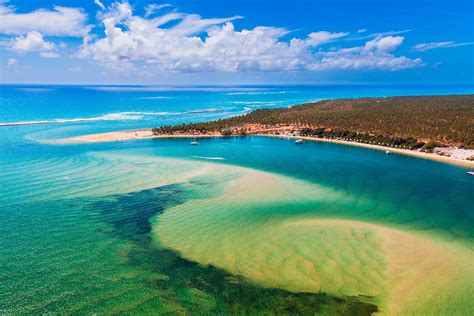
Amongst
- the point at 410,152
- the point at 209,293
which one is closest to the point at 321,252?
the point at 209,293

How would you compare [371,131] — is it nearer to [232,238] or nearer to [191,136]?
[191,136]

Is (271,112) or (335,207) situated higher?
(271,112)

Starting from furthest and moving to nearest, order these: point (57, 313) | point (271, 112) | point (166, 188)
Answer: point (271, 112)
point (166, 188)
point (57, 313)

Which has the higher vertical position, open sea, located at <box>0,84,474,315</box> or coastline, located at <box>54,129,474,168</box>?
coastline, located at <box>54,129,474,168</box>

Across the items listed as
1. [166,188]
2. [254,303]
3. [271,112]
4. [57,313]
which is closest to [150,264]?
[57,313]

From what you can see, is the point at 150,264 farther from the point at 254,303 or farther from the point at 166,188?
the point at 166,188

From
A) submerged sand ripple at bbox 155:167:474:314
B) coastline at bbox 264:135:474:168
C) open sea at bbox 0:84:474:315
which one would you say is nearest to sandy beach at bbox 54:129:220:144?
open sea at bbox 0:84:474:315

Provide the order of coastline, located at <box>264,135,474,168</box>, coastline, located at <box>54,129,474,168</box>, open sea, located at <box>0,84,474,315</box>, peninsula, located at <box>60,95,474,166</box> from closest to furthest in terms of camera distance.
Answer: open sea, located at <box>0,84,474,315</box>, coastline, located at <box>264,135,474,168</box>, coastline, located at <box>54,129,474,168</box>, peninsula, located at <box>60,95,474,166</box>

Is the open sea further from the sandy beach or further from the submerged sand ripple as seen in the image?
the sandy beach
